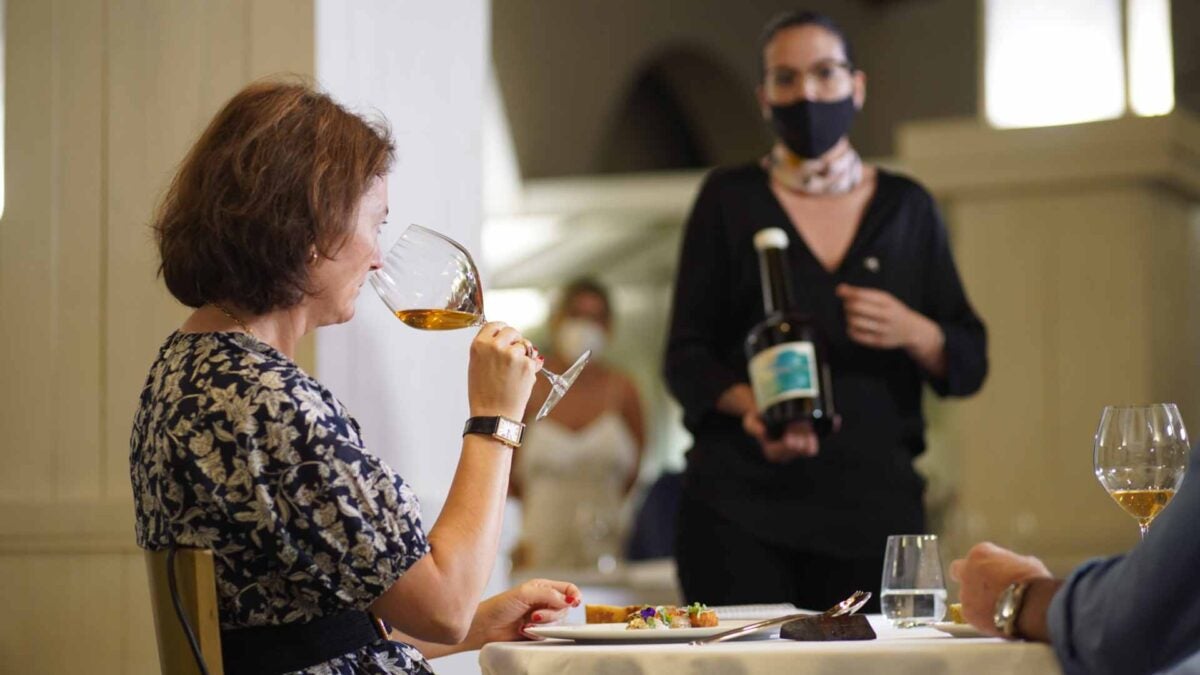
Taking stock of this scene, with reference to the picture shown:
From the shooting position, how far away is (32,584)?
264 centimetres

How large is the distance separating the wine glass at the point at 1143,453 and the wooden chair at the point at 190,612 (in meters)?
0.91

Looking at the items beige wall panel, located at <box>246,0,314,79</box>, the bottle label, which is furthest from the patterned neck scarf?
beige wall panel, located at <box>246,0,314,79</box>

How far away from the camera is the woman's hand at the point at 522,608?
71.4 inches

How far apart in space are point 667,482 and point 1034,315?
1.56 meters

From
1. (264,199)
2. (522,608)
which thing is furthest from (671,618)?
(264,199)

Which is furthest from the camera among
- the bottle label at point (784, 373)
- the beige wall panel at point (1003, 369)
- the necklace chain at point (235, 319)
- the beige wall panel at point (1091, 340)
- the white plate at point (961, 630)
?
the beige wall panel at point (1003, 369)

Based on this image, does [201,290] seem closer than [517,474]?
Yes

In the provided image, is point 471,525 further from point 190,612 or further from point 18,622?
point 18,622

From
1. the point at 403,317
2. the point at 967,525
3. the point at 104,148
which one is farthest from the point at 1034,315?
the point at 403,317

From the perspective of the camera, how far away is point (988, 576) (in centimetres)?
140

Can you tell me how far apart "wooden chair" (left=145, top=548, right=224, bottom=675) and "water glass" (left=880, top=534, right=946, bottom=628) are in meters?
0.74

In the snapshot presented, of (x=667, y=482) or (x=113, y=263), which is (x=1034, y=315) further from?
(x=113, y=263)

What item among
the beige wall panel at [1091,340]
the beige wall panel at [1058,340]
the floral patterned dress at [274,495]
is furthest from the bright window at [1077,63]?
the floral patterned dress at [274,495]

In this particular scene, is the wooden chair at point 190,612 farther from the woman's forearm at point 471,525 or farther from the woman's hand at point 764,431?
the woman's hand at point 764,431
